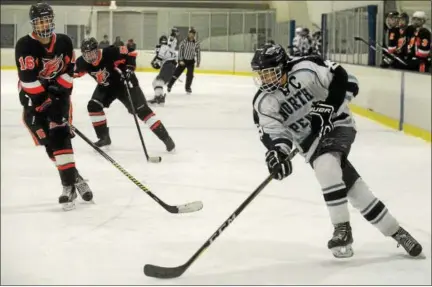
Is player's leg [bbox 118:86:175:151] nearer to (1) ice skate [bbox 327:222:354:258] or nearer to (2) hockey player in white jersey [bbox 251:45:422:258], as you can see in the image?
(2) hockey player in white jersey [bbox 251:45:422:258]

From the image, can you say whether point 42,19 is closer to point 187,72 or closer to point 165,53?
point 165,53

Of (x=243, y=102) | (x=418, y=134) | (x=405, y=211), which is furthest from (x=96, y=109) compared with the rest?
(x=418, y=134)

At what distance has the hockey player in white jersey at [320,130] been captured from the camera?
1.48 m

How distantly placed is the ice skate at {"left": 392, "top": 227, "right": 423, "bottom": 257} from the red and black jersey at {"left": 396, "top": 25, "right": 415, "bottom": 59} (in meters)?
0.84

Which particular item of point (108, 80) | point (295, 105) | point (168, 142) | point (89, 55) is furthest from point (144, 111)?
point (89, 55)

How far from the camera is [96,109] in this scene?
1.28 meters

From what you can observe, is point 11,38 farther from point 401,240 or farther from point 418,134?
point 418,134

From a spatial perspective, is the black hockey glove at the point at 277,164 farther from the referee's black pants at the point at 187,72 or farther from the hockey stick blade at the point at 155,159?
the hockey stick blade at the point at 155,159

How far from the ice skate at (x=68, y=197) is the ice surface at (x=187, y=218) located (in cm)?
3

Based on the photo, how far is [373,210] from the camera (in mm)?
1814

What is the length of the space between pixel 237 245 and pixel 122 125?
1.56 feet

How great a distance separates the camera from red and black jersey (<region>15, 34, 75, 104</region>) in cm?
106

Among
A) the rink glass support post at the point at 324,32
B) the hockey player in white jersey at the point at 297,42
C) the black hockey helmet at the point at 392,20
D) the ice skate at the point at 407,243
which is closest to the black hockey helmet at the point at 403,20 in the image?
the black hockey helmet at the point at 392,20

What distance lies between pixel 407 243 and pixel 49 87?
3.36 ft
